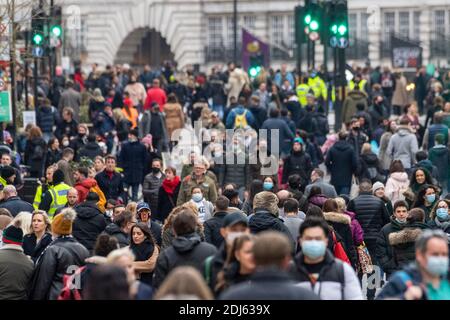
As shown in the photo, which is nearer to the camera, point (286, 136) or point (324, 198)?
point (324, 198)

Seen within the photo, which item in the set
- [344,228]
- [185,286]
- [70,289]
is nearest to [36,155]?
[344,228]

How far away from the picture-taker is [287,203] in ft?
57.2

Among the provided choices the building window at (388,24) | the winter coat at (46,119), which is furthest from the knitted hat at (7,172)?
the building window at (388,24)

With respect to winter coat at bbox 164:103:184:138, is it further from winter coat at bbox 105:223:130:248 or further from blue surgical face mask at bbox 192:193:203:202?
winter coat at bbox 105:223:130:248

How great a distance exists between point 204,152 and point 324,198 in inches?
368

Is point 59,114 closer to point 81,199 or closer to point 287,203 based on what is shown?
point 81,199

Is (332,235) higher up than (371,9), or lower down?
lower down

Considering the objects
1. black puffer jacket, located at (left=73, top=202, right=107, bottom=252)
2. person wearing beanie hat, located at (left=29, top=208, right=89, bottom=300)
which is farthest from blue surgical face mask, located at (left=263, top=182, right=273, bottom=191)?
person wearing beanie hat, located at (left=29, top=208, right=89, bottom=300)

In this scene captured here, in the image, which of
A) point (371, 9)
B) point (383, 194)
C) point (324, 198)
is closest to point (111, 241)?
point (324, 198)

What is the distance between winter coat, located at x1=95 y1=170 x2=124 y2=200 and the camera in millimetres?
24469

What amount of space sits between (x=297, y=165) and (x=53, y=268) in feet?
38.4

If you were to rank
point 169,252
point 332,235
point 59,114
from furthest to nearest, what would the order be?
point 59,114 → point 332,235 → point 169,252

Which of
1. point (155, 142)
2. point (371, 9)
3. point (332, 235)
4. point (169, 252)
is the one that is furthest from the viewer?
point (371, 9)

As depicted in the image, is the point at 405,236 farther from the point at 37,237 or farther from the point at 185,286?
the point at 185,286
